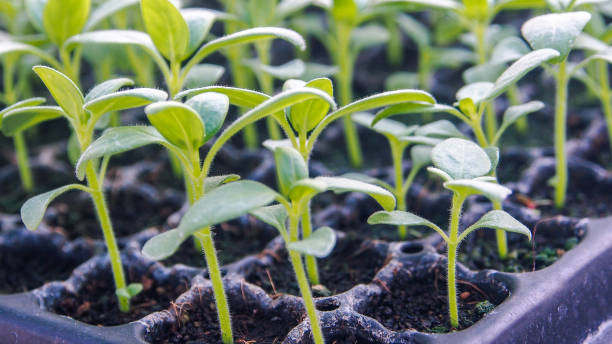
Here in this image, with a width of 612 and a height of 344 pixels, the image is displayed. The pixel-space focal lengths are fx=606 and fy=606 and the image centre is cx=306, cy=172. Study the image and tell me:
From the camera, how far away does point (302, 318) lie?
0.83 meters

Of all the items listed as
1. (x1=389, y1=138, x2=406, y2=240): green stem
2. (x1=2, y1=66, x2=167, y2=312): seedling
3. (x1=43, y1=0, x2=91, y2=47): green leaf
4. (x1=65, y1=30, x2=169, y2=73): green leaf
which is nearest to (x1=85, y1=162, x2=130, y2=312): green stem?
(x1=2, y1=66, x2=167, y2=312): seedling

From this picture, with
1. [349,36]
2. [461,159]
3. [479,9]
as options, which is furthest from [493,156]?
[349,36]

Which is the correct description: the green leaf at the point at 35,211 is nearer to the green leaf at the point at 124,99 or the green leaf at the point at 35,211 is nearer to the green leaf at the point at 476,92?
the green leaf at the point at 124,99

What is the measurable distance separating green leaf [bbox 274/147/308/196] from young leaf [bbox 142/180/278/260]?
1.1 inches

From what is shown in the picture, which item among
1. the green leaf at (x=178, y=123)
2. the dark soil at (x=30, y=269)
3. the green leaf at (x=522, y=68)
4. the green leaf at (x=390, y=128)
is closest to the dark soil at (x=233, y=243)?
the dark soil at (x=30, y=269)

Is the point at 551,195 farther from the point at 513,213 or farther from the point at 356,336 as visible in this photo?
the point at 356,336

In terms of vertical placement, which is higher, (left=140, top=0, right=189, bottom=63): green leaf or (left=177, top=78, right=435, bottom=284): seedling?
(left=140, top=0, right=189, bottom=63): green leaf

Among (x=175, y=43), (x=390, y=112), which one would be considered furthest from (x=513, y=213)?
(x=175, y=43)

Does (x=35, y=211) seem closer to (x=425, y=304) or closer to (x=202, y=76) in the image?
(x=202, y=76)

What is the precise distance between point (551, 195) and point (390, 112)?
1.60ft

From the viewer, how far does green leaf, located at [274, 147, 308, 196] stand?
63cm

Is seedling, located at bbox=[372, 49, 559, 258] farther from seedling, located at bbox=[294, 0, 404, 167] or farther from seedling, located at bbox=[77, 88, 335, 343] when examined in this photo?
seedling, located at bbox=[294, 0, 404, 167]

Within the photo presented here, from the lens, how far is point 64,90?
0.78 meters

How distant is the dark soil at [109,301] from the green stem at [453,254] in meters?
0.40
